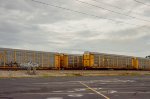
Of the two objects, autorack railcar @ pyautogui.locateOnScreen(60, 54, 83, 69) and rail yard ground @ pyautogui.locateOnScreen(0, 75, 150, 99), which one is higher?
autorack railcar @ pyautogui.locateOnScreen(60, 54, 83, 69)

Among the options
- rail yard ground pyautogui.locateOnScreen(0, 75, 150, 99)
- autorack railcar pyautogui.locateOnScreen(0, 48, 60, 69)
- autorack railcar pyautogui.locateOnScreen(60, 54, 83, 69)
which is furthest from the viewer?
autorack railcar pyautogui.locateOnScreen(60, 54, 83, 69)

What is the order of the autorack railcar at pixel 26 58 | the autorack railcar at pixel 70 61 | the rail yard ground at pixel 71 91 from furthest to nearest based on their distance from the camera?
the autorack railcar at pixel 70 61, the autorack railcar at pixel 26 58, the rail yard ground at pixel 71 91

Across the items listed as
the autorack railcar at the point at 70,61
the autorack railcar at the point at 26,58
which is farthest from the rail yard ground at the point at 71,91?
the autorack railcar at the point at 70,61

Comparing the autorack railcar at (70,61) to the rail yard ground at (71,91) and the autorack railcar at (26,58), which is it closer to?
the autorack railcar at (26,58)

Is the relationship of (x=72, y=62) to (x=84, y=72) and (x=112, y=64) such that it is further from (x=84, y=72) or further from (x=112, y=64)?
(x=112, y=64)

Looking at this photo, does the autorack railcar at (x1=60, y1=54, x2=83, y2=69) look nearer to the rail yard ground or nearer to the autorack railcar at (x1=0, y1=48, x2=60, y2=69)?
the autorack railcar at (x1=0, y1=48, x2=60, y2=69)

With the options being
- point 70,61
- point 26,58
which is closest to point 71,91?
point 26,58

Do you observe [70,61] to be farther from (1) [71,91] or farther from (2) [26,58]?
(1) [71,91]

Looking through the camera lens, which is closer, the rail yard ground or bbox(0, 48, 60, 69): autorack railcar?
the rail yard ground

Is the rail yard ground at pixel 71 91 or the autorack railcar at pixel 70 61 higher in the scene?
the autorack railcar at pixel 70 61

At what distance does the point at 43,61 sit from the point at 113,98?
35.5 meters

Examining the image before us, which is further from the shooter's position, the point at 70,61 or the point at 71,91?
the point at 70,61

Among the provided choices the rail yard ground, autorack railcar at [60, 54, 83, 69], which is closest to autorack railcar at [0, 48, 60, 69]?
autorack railcar at [60, 54, 83, 69]

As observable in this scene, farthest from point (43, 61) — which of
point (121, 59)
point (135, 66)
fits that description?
point (135, 66)
